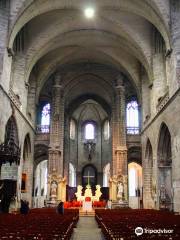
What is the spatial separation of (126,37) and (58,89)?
430 inches

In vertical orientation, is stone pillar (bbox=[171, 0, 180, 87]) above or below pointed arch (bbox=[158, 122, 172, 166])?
above

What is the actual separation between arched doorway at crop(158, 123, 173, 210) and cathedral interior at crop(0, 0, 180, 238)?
0.07 meters

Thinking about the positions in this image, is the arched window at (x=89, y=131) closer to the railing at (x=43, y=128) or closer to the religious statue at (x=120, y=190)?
the railing at (x=43, y=128)

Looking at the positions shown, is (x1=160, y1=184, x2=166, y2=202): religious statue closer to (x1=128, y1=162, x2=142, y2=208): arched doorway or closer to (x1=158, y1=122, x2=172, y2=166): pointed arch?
(x1=158, y1=122, x2=172, y2=166): pointed arch

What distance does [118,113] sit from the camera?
1323 inches

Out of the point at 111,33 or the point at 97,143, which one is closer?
the point at 111,33

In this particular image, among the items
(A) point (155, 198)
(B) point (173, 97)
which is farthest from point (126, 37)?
(A) point (155, 198)

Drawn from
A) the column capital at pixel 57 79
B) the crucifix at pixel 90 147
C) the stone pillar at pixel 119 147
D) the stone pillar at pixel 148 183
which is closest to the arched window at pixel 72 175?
the crucifix at pixel 90 147

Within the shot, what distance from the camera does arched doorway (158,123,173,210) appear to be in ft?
73.4

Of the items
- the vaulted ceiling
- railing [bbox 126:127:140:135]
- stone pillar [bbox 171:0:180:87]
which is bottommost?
railing [bbox 126:127:140:135]

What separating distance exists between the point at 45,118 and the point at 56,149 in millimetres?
5226

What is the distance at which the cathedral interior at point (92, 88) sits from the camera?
19.7m

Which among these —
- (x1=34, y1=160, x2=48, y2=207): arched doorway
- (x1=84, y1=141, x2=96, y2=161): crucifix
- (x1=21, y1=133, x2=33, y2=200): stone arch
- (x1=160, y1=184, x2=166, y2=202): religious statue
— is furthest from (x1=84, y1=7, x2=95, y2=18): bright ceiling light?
(x1=84, y1=141, x2=96, y2=161): crucifix

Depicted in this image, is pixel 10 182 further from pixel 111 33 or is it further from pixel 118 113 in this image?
pixel 118 113
